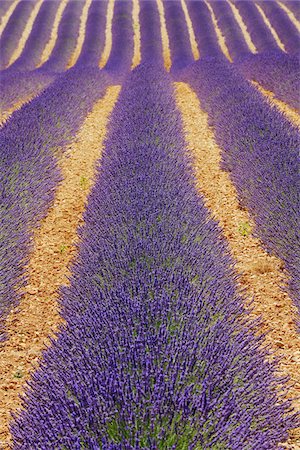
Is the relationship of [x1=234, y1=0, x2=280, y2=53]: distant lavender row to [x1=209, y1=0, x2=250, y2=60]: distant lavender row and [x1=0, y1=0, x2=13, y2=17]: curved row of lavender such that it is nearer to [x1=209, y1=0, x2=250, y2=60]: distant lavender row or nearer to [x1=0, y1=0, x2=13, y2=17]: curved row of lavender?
[x1=209, y1=0, x2=250, y2=60]: distant lavender row

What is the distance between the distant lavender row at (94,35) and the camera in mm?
16248

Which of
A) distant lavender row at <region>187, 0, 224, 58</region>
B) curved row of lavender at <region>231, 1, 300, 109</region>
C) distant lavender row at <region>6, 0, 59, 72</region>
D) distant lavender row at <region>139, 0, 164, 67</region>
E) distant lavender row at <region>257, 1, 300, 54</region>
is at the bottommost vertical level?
distant lavender row at <region>257, 1, 300, 54</region>

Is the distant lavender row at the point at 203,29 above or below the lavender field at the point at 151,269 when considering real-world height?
below

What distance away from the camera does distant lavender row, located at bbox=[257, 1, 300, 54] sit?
16438mm

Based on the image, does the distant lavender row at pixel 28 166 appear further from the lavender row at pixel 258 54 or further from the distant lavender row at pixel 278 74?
the lavender row at pixel 258 54

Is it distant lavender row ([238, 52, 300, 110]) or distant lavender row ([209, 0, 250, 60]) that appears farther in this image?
distant lavender row ([209, 0, 250, 60])

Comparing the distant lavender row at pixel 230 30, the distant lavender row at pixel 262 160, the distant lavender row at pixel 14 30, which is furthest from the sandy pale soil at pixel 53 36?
the distant lavender row at pixel 262 160

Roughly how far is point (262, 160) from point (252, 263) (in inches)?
57.0

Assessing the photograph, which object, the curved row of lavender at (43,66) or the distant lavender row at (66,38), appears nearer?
the curved row of lavender at (43,66)

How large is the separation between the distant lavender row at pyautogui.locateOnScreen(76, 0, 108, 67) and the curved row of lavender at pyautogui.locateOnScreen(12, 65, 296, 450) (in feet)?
39.2

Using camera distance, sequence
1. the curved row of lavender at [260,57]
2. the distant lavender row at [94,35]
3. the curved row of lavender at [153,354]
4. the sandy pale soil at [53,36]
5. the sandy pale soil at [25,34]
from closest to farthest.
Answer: the curved row of lavender at [153,354] < the curved row of lavender at [260,57] < the distant lavender row at [94,35] < the sandy pale soil at [25,34] < the sandy pale soil at [53,36]

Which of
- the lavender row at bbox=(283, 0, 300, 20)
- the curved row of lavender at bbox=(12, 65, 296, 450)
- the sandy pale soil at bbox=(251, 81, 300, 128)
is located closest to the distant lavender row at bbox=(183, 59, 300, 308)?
→ the sandy pale soil at bbox=(251, 81, 300, 128)

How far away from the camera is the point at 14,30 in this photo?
19.4 m

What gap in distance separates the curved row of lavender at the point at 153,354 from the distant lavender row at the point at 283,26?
1319cm
